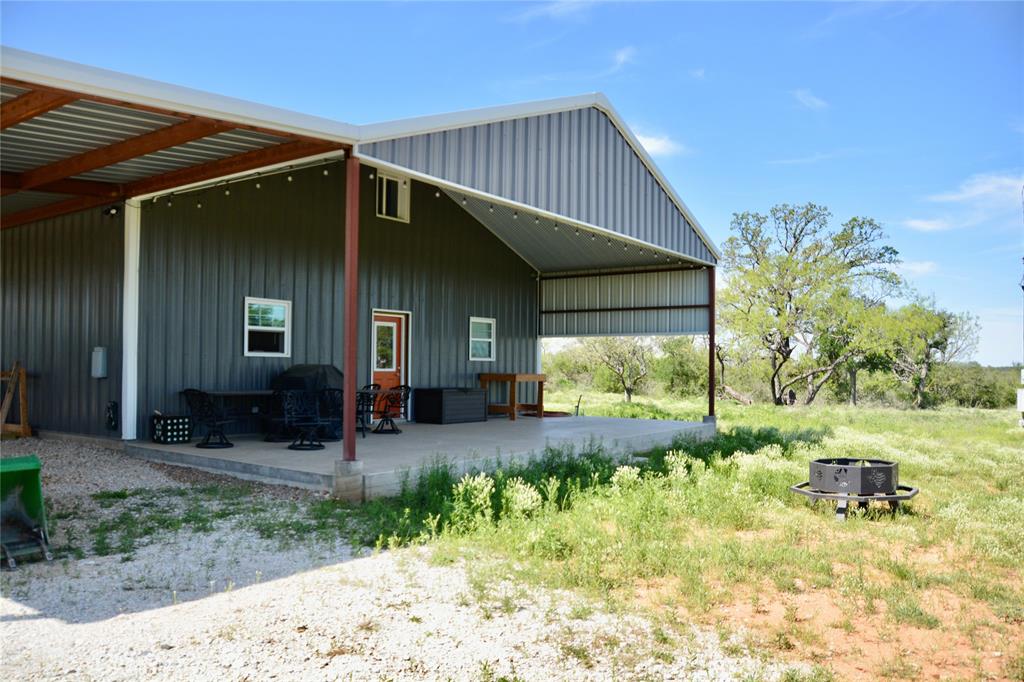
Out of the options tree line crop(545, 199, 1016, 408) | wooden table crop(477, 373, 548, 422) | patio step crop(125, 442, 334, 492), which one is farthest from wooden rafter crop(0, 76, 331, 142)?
tree line crop(545, 199, 1016, 408)

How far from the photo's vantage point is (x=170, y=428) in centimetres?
933

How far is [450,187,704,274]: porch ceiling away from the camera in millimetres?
13562

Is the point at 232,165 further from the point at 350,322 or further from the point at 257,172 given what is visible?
the point at 350,322

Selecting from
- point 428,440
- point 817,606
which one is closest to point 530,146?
point 428,440

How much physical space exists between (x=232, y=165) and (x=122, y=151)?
40.8 inches

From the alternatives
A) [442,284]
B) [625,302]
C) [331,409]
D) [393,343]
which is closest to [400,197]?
[442,284]

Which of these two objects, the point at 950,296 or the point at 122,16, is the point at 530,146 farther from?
the point at 950,296

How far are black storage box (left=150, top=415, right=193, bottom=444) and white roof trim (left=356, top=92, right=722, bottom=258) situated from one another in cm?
456

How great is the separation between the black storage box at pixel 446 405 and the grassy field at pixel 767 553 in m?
4.19

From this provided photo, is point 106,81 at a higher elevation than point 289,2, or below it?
below

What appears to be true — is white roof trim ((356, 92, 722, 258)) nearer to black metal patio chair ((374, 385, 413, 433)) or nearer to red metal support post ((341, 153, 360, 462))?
red metal support post ((341, 153, 360, 462))

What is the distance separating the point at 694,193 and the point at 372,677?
101 feet

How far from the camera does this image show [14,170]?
8.57 metres

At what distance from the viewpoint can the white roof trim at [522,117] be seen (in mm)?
7391
